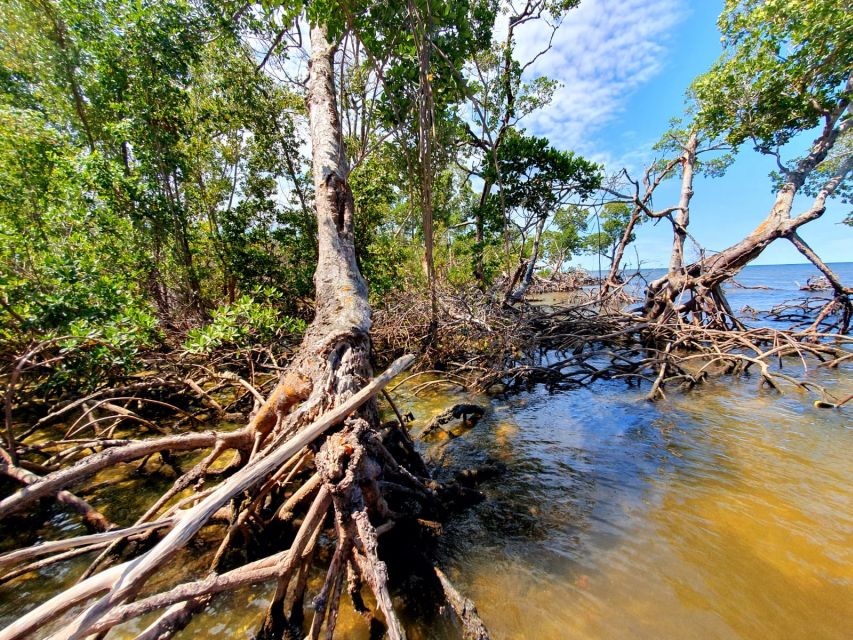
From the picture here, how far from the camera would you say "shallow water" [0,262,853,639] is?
2.05 metres

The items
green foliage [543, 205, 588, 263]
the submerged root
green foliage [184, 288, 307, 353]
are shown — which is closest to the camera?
the submerged root

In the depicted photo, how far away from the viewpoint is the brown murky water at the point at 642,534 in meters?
2.05

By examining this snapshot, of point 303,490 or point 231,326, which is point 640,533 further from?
point 231,326

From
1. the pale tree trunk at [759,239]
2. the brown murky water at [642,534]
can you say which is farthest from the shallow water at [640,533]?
the pale tree trunk at [759,239]

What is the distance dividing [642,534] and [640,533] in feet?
0.05

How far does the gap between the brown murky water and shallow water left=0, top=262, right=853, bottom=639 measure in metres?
0.01

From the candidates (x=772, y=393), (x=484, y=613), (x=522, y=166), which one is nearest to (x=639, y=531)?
(x=484, y=613)

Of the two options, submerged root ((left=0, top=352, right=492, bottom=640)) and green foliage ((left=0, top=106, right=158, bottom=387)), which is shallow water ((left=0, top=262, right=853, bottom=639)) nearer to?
submerged root ((left=0, top=352, right=492, bottom=640))

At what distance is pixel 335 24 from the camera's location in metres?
3.18

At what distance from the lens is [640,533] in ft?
8.96

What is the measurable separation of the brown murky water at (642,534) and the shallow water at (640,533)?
11mm

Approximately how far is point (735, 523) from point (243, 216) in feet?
34.0

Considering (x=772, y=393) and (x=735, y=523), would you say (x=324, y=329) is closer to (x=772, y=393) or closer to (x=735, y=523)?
(x=735, y=523)

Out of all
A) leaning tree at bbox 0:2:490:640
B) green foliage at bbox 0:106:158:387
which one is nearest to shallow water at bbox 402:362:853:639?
leaning tree at bbox 0:2:490:640
